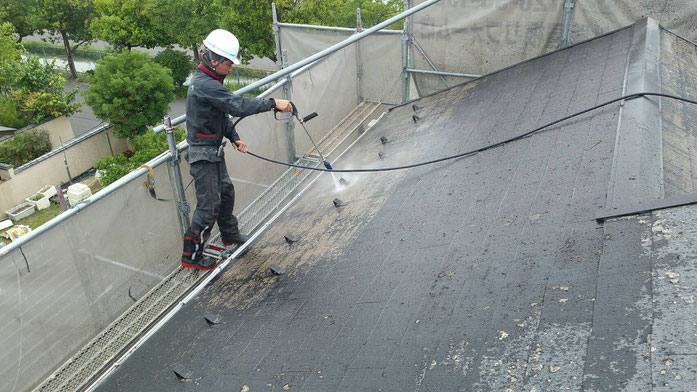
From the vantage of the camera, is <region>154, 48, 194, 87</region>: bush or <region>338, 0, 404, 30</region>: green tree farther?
<region>154, 48, 194, 87</region>: bush

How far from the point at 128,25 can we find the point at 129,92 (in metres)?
11.2

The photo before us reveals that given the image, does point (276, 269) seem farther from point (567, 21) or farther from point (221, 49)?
point (567, 21)

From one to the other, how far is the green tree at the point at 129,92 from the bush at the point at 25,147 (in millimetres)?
2718

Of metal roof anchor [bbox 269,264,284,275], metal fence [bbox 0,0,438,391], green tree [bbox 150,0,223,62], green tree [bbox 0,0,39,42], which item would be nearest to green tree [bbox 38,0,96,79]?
green tree [bbox 0,0,39,42]

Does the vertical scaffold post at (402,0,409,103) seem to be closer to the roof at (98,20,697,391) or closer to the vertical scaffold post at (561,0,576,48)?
the vertical scaffold post at (561,0,576,48)

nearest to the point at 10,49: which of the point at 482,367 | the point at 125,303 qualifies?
the point at 125,303

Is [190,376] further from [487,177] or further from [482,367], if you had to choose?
[487,177]

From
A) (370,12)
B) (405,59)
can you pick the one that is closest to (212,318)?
(405,59)

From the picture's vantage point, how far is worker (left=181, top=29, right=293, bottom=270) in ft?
17.4

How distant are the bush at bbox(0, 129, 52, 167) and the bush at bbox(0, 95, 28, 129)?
125 cm

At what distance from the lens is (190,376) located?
3.96 meters

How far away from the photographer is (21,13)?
37250mm

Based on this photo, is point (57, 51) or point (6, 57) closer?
point (6, 57)

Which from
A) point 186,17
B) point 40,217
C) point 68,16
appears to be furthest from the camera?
point 68,16
